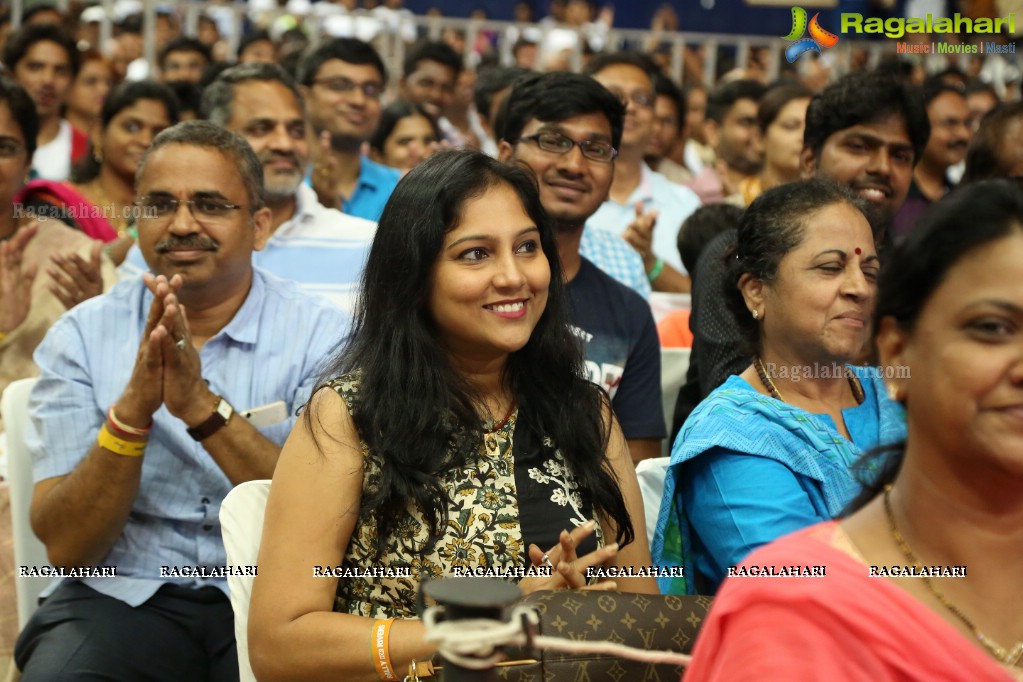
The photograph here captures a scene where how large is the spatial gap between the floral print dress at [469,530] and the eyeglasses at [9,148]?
6.52ft

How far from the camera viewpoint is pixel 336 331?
294 cm

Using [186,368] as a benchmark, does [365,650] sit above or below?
below

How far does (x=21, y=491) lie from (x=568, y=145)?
182cm

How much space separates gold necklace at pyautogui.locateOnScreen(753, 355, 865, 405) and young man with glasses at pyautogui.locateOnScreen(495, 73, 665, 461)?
679mm

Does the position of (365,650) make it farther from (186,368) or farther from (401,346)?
(186,368)

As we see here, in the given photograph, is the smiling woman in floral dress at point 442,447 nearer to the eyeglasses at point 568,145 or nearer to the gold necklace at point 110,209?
the eyeglasses at point 568,145

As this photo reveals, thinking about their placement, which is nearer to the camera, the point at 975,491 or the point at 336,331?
the point at 975,491

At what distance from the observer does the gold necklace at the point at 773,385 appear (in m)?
2.45

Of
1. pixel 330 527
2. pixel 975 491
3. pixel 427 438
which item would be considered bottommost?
pixel 330 527

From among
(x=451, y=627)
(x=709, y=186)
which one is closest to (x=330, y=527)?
(x=451, y=627)

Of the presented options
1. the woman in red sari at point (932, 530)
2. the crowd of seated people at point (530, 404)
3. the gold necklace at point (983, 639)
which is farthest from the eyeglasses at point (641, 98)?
the gold necklace at point (983, 639)

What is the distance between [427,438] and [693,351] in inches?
47.8

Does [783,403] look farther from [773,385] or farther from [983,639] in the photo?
[983,639]

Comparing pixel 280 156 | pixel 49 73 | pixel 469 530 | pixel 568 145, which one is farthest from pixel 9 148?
pixel 49 73
